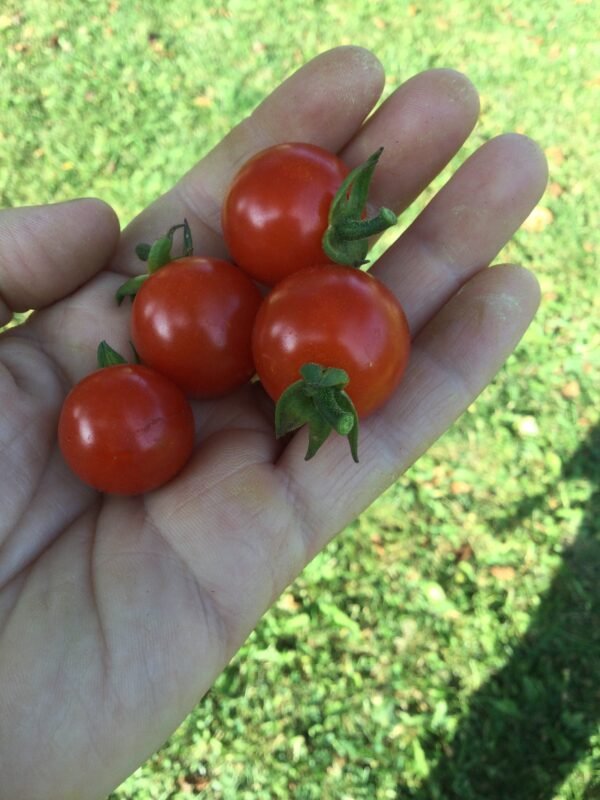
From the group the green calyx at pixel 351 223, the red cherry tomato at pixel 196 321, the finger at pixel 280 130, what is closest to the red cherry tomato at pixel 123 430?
the red cherry tomato at pixel 196 321

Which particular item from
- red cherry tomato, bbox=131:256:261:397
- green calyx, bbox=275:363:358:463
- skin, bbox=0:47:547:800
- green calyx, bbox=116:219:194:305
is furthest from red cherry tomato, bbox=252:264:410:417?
green calyx, bbox=116:219:194:305

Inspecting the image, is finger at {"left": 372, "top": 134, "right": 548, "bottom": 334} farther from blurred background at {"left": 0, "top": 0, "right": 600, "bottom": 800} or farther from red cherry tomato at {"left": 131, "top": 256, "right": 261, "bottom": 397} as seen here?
blurred background at {"left": 0, "top": 0, "right": 600, "bottom": 800}

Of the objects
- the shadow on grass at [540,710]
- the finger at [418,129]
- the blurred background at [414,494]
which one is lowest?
the shadow on grass at [540,710]

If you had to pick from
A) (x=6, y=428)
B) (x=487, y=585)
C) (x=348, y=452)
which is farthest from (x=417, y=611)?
(x=6, y=428)

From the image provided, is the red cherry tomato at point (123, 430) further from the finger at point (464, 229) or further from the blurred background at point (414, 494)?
the blurred background at point (414, 494)

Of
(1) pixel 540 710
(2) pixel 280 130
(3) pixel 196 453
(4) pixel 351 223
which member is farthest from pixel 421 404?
(1) pixel 540 710

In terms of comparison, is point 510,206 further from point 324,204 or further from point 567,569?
point 567,569
